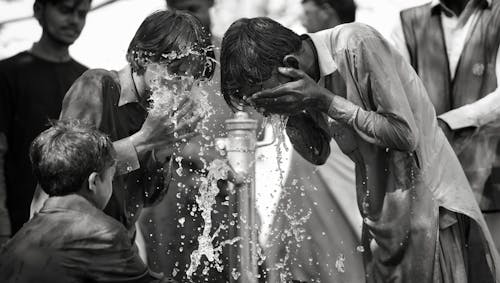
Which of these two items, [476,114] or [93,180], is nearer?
[93,180]

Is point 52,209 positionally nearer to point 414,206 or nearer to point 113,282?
point 113,282

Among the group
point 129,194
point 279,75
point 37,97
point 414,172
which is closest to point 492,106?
point 414,172

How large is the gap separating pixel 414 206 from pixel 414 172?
121 mm

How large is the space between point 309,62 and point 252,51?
0.23 meters

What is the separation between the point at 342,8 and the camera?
5.01m

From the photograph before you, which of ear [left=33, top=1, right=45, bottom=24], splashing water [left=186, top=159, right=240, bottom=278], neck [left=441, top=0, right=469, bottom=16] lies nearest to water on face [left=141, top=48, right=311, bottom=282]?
splashing water [left=186, top=159, right=240, bottom=278]

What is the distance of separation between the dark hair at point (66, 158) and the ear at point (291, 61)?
73cm

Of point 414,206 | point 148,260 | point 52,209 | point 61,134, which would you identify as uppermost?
point 61,134

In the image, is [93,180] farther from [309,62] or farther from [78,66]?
[78,66]

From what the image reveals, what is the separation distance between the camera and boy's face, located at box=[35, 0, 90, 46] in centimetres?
465

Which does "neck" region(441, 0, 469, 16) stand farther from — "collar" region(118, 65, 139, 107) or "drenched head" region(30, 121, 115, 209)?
"drenched head" region(30, 121, 115, 209)

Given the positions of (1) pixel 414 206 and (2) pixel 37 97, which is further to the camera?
(2) pixel 37 97

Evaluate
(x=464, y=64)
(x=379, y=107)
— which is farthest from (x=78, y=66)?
(x=464, y=64)

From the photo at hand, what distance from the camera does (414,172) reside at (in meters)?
3.75
